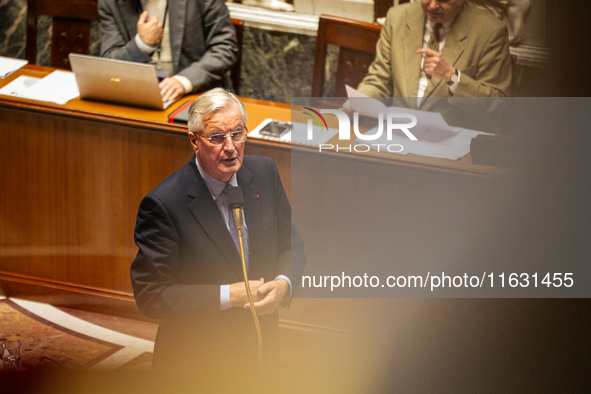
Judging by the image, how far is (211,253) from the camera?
1525 mm

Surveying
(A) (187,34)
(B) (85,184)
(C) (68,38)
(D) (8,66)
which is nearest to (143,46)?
(A) (187,34)

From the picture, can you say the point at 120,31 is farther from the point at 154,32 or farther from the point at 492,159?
the point at 492,159

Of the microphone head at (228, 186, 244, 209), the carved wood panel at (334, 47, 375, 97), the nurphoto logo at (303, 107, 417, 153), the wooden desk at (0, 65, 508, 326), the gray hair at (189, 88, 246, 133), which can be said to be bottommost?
the wooden desk at (0, 65, 508, 326)

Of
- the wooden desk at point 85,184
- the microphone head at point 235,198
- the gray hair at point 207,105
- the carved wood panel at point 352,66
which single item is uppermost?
the gray hair at point 207,105

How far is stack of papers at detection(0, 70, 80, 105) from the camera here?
2473 mm

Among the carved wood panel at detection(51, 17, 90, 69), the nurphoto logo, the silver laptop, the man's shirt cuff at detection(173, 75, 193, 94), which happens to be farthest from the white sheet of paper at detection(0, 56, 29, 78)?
the nurphoto logo

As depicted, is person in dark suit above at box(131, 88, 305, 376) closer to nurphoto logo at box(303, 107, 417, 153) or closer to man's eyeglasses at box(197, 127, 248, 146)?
man's eyeglasses at box(197, 127, 248, 146)

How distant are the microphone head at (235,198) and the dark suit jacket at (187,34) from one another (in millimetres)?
1491

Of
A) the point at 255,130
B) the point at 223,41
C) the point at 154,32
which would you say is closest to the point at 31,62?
the point at 154,32

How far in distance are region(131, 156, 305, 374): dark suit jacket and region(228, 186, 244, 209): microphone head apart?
0.11m

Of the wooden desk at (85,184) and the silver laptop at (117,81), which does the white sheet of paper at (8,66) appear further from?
the silver laptop at (117,81)

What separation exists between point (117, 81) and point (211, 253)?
113cm

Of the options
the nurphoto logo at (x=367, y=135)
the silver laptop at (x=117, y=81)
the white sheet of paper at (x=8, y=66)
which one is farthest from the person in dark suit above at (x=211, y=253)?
the white sheet of paper at (x=8, y=66)

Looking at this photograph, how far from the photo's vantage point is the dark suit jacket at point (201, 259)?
1.50 metres
